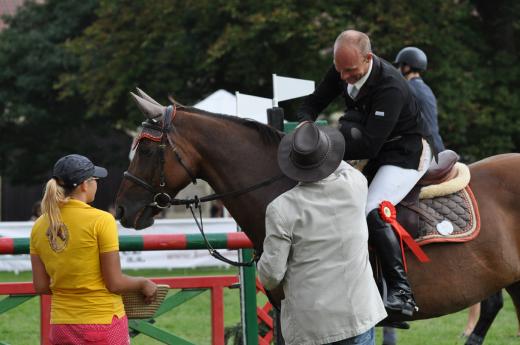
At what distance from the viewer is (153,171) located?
Answer: 591 cm

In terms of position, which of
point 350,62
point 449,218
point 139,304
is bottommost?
point 139,304

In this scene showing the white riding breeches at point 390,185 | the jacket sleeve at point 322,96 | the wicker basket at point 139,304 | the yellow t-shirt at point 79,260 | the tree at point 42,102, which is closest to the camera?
the yellow t-shirt at point 79,260

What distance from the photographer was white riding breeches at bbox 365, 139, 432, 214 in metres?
6.18

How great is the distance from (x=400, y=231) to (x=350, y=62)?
3.75 feet

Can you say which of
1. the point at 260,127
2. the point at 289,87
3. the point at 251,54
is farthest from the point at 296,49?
the point at 260,127

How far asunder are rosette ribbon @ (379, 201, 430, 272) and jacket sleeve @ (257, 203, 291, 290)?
149cm

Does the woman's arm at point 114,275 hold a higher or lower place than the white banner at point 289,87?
lower

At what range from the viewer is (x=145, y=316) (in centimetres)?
573

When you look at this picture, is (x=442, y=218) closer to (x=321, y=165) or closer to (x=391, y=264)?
(x=391, y=264)

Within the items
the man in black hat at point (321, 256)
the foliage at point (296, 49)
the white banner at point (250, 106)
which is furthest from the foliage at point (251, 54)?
the man in black hat at point (321, 256)

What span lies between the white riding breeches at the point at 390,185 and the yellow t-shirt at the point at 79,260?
1.81 m

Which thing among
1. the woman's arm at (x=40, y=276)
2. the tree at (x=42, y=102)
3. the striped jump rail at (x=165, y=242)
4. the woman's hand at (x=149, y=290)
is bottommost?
the woman's hand at (x=149, y=290)

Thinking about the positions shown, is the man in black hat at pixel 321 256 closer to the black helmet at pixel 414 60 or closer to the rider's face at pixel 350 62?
the rider's face at pixel 350 62

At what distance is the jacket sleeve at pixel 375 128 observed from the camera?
5.94 meters
